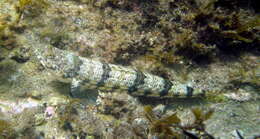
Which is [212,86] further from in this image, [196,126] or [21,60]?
[21,60]

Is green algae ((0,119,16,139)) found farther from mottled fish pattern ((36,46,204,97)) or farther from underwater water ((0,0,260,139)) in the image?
mottled fish pattern ((36,46,204,97))

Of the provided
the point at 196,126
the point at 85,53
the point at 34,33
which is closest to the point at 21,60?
the point at 34,33

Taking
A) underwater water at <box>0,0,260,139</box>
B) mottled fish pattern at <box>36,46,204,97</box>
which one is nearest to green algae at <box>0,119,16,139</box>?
underwater water at <box>0,0,260,139</box>

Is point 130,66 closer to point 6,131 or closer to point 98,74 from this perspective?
point 98,74

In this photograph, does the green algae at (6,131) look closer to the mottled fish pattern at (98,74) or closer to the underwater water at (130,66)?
the underwater water at (130,66)

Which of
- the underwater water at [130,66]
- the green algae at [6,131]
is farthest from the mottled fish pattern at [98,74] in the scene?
the green algae at [6,131]

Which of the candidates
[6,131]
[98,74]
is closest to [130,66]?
[98,74]
